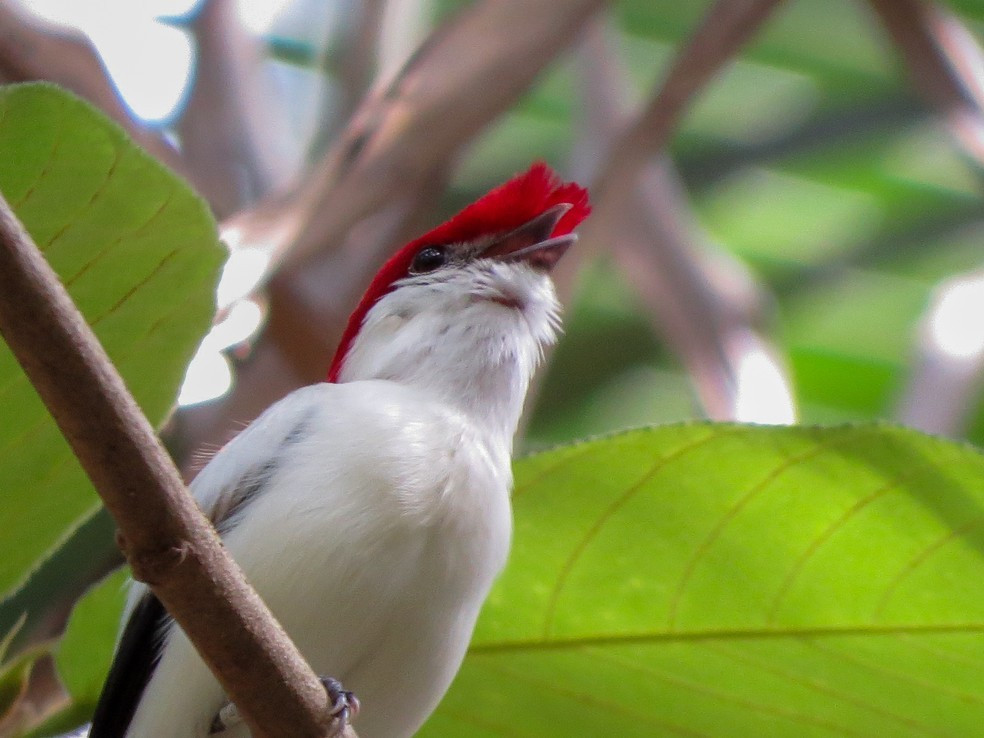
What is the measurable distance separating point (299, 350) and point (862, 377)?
2206 mm

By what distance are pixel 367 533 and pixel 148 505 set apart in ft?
1.23

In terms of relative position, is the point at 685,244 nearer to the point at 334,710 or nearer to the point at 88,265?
the point at 88,265

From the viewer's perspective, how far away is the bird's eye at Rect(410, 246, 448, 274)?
5.18ft

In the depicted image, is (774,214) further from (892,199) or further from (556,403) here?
(556,403)

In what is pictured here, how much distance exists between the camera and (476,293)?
1500 millimetres

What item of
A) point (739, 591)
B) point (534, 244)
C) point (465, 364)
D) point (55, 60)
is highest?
point (55, 60)

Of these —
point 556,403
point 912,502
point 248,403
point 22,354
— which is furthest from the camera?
point 556,403

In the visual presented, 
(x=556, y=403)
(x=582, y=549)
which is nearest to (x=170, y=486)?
(x=582, y=549)

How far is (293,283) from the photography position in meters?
2.03

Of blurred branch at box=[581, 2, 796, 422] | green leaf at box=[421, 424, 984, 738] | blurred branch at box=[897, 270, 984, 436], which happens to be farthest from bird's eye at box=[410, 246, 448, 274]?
blurred branch at box=[897, 270, 984, 436]

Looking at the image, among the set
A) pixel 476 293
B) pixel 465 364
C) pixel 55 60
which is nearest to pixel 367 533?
pixel 465 364

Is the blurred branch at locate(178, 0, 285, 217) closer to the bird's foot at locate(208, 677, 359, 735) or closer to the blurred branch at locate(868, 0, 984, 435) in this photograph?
the blurred branch at locate(868, 0, 984, 435)

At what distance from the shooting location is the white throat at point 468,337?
1.38 m

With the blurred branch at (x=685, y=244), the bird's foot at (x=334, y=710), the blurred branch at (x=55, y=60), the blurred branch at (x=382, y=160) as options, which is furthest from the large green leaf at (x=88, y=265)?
the blurred branch at (x=685, y=244)
